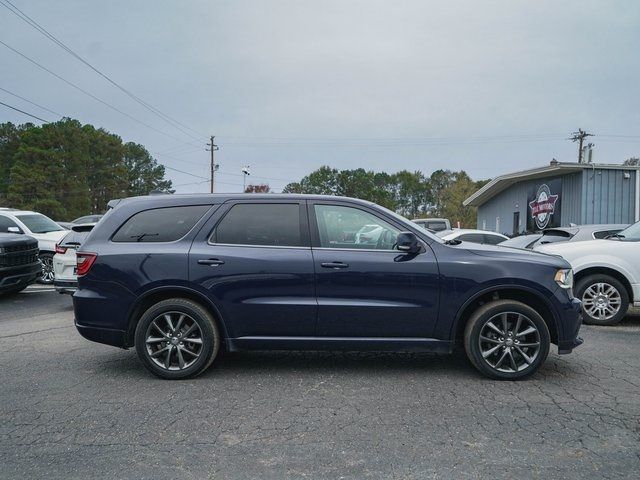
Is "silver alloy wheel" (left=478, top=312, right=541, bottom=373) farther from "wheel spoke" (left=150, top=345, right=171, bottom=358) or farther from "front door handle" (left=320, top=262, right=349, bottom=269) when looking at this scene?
"wheel spoke" (left=150, top=345, right=171, bottom=358)

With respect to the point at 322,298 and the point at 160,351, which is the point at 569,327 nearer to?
the point at 322,298

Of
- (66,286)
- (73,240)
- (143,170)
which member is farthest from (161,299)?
(143,170)

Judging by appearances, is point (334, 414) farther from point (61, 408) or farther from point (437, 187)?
point (437, 187)

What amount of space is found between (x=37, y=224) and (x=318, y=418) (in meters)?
11.3

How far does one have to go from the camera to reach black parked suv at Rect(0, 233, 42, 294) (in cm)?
920

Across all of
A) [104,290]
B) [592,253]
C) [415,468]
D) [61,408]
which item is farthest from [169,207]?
[592,253]

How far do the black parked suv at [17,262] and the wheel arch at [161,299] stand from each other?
572cm

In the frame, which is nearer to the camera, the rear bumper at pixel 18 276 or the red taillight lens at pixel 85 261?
the red taillight lens at pixel 85 261

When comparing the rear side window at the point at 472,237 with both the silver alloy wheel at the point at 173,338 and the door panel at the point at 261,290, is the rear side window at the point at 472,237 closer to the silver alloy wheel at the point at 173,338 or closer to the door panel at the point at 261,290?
the door panel at the point at 261,290

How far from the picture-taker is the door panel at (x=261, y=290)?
15.6ft

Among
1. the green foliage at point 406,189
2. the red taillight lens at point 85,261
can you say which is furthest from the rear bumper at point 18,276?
the green foliage at point 406,189

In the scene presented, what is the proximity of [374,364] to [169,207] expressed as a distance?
267 cm

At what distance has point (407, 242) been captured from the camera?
4.70 metres

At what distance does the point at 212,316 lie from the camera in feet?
16.0
